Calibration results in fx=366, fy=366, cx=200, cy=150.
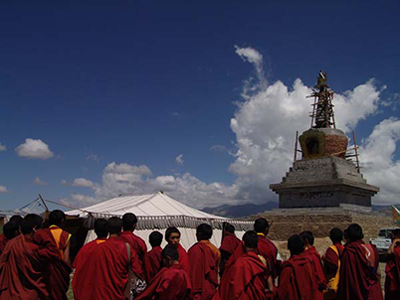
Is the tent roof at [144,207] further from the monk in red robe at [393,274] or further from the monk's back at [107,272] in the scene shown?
the monk in red robe at [393,274]

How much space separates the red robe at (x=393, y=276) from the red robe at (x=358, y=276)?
72 centimetres

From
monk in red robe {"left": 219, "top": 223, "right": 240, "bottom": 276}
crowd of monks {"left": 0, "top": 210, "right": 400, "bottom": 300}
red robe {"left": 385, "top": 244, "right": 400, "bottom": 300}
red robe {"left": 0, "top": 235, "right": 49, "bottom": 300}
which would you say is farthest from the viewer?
monk in red robe {"left": 219, "top": 223, "right": 240, "bottom": 276}

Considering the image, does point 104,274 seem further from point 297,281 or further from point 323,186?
point 323,186

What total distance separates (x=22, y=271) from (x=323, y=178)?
865 inches

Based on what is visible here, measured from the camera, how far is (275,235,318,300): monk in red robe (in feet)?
14.7

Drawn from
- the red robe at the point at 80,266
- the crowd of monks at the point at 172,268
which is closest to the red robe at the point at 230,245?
the crowd of monks at the point at 172,268

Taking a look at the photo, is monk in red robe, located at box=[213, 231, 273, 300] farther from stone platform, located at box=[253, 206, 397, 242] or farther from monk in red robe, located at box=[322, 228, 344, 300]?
stone platform, located at box=[253, 206, 397, 242]

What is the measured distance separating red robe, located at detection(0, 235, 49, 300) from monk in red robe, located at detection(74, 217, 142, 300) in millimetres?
460

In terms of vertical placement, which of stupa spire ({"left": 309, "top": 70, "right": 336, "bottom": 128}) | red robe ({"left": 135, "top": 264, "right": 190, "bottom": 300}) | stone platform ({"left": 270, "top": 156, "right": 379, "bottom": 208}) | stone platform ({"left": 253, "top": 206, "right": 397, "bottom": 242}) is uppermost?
stupa spire ({"left": 309, "top": 70, "right": 336, "bottom": 128})

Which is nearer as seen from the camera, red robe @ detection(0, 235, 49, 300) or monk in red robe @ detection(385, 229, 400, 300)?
red robe @ detection(0, 235, 49, 300)

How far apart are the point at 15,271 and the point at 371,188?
80.2 ft

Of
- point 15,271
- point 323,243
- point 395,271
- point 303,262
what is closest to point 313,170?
point 323,243

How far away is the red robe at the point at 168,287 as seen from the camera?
151 inches

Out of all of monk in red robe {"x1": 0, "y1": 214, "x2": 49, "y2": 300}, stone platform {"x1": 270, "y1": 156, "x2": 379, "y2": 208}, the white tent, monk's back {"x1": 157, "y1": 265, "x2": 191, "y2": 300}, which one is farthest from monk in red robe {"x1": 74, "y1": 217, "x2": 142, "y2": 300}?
stone platform {"x1": 270, "y1": 156, "x2": 379, "y2": 208}
